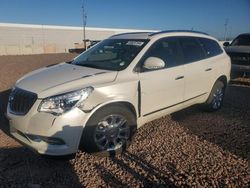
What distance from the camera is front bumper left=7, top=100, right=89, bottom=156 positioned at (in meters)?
3.47

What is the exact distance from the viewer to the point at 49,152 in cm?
356

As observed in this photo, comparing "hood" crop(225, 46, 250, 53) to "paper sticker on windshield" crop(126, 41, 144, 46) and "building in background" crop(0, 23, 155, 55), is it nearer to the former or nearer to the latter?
"paper sticker on windshield" crop(126, 41, 144, 46)

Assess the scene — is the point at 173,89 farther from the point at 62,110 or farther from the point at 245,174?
the point at 62,110

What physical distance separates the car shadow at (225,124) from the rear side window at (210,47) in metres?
1.38

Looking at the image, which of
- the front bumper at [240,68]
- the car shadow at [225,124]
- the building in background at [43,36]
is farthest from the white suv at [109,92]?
the building in background at [43,36]

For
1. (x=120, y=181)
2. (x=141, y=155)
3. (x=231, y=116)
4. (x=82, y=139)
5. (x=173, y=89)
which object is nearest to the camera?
(x=120, y=181)

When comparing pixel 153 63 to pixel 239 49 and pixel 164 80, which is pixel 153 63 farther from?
pixel 239 49

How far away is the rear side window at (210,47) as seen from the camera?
18.9 ft

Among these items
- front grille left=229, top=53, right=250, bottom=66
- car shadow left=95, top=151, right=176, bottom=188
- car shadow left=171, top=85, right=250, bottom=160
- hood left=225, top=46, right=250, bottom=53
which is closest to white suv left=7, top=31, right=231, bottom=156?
car shadow left=95, top=151, right=176, bottom=188

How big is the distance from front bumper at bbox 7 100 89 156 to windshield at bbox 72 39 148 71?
3.74 ft

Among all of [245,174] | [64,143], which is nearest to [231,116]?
[245,174]

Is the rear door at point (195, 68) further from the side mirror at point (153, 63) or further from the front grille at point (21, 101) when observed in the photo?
the front grille at point (21, 101)

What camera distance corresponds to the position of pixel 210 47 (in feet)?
19.5

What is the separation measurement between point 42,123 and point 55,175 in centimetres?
73
